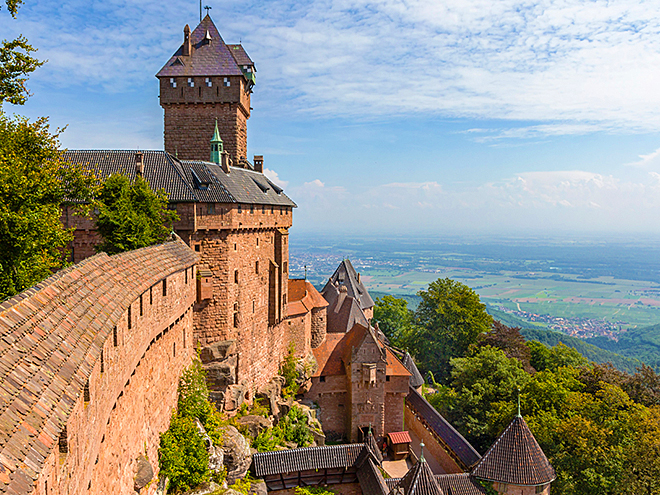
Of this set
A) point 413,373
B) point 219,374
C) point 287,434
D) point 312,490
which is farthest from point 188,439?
point 413,373

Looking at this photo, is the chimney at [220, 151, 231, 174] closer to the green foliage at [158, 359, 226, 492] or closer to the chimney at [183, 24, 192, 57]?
the chimney at [183, 24, 192, 57]

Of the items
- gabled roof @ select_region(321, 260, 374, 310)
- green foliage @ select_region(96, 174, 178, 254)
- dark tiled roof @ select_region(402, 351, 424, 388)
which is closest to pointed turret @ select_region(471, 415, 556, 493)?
dark tiled roof @ select_region(402, 351, 424, 388)

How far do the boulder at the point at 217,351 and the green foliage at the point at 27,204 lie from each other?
7868mm

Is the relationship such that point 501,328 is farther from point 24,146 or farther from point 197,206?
point 24,146

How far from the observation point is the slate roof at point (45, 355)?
4004 millimetres

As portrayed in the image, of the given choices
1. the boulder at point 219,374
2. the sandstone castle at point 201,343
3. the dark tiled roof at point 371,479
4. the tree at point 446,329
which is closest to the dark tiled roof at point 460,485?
the sandstone castle at point 201,343

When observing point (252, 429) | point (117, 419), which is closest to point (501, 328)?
point (252, 429)

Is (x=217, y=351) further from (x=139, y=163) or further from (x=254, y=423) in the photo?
(x=139, y=163)

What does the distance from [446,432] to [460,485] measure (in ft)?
19.7

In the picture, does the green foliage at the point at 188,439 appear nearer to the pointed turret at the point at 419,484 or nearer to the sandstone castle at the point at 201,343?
the sandstone castle at the point at 201,343

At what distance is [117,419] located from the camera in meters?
9.05

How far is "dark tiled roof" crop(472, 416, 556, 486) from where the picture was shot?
70.2 ft

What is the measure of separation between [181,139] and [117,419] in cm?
2090

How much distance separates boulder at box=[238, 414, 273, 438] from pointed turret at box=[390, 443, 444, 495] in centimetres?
723
